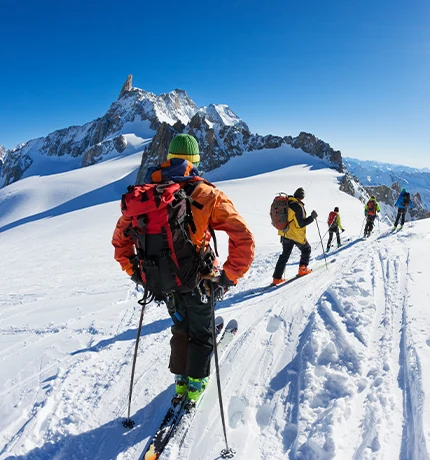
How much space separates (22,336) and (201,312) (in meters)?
3.72

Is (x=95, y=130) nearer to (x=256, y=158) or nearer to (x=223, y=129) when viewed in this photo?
(x=223, y=129)

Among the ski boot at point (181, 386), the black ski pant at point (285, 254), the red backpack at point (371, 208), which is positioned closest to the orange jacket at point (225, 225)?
the ski boot at point (181, 386)

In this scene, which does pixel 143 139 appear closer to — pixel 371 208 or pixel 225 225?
pixel 371 208

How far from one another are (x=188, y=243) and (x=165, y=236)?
8.2 inches

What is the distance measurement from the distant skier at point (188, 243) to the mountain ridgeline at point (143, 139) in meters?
61.7

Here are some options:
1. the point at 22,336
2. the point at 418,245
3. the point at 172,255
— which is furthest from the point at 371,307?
the point at 22,336

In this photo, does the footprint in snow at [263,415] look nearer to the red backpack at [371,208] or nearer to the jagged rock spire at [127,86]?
the red backpack at [371,208]

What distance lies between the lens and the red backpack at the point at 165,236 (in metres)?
2.36

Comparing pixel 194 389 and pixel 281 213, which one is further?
pixel 281 213

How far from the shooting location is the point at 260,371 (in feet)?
11.0

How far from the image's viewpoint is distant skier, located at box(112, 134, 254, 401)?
2.44 meters

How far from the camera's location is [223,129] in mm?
69938

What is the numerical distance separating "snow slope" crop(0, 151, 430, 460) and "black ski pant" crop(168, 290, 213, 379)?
43 centimetres

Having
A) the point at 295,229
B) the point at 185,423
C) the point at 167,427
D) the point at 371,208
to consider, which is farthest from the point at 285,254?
the point at 371,208
